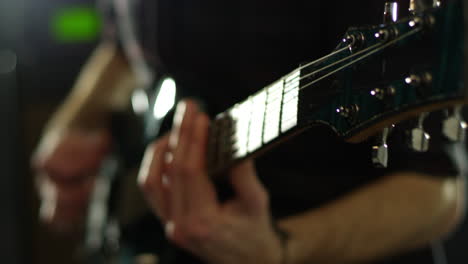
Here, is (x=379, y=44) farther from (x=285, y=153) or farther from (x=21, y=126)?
(x=21, y=126)

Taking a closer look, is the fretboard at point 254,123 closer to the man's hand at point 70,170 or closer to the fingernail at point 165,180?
the fingernail at point 165,180

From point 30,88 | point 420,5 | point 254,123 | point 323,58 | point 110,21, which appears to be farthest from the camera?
point 30,88

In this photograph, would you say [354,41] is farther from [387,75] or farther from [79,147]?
[79,147]

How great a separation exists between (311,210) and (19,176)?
5.91 feet

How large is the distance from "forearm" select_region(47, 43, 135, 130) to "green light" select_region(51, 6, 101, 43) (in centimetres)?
101

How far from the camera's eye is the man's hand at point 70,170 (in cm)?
142

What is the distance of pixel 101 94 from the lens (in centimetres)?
149

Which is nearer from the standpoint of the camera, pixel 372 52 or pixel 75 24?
pixel 372 52

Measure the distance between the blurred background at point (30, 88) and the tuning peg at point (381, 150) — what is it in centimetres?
204

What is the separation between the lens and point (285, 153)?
85 cm

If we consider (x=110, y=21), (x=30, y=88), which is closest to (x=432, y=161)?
(x=110, y=21)

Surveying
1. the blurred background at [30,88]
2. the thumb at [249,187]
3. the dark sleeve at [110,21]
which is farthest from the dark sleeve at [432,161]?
the blurred background at [30,88]

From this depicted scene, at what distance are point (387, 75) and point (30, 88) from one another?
85.5 inches

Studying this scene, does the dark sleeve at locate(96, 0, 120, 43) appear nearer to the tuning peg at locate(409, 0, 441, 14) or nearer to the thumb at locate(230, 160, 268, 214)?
the thumb at locate(230, 160, 268, 214)
